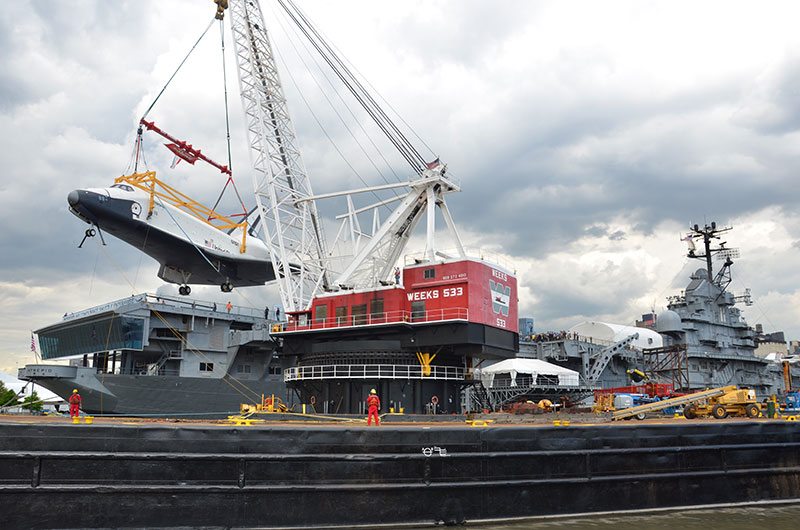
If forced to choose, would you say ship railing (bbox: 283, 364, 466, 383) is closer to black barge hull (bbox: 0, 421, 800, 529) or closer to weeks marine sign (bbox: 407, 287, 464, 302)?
weeks marine sign (bbox: 407, 287, 464, 302)

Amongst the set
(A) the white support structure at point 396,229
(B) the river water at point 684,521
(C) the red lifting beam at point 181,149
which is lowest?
(B) the river water at point 684,521

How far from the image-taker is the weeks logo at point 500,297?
36.1 meters

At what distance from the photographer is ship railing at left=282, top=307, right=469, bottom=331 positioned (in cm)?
3409

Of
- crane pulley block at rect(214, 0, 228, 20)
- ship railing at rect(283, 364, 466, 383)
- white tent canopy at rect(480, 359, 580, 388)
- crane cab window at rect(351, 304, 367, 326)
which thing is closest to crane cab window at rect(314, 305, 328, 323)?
crane cab window at rect(351, 304, 367, 326)

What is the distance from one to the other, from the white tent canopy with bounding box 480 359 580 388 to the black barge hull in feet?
127

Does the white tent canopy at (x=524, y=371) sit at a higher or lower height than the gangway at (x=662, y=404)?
higher

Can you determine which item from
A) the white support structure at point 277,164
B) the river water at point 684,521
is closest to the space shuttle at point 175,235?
the white support structure at point 277,164

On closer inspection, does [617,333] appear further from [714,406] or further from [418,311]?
[714,406]

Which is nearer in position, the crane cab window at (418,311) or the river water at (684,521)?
the river water at (684,521)

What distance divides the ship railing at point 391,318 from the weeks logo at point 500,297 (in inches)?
126

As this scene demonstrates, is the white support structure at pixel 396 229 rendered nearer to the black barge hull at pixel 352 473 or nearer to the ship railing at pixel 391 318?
the ship railing at pixel 391 318

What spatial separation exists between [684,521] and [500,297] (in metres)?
20.1

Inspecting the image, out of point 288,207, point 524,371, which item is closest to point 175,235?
Result: point 288,207

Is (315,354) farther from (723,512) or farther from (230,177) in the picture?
(230,177)
